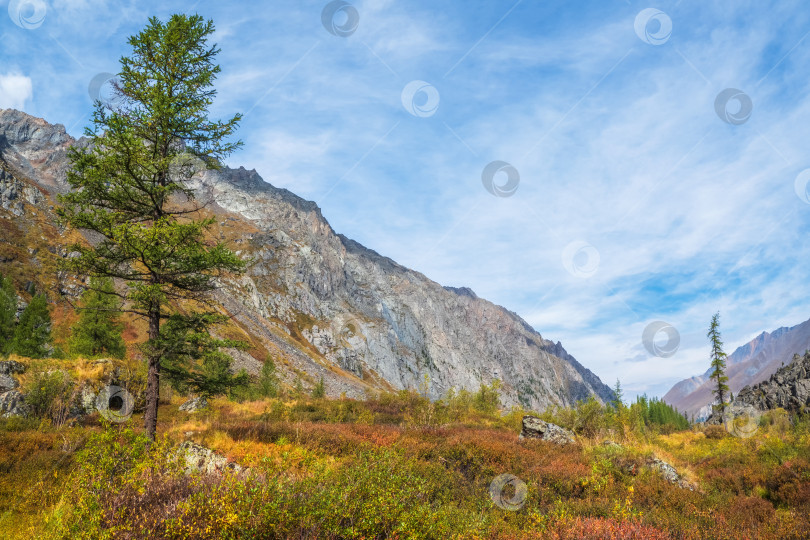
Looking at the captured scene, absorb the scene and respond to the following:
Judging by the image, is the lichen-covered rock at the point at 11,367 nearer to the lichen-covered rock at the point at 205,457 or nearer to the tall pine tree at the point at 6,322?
the lichen-covered rock at the point at 205,457

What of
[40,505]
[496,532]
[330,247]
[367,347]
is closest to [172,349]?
[40,505]

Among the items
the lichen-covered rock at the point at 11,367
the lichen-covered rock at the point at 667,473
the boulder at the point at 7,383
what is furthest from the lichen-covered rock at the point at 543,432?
the lichen-covered rock at the point at 11,367

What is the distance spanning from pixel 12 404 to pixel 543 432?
20.7 metres

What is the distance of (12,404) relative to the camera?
14594 mm

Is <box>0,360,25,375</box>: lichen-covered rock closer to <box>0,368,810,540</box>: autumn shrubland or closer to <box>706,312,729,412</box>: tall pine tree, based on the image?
<box>0,368,810,540</box>: autumn shrubland

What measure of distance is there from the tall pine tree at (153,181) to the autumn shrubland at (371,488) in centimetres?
337

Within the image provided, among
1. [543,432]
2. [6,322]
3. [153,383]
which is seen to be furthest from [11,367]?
[6,322]

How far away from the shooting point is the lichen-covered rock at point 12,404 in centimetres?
1429

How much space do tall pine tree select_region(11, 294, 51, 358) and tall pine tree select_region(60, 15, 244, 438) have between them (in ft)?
101

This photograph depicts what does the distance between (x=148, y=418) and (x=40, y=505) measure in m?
3.35

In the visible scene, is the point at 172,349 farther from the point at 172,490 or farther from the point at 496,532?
the point at 496,532

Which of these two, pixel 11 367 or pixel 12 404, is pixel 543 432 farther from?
pixel 11 367

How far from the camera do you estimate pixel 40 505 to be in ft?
24.2

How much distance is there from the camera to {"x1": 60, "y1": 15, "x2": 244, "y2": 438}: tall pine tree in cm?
1014
